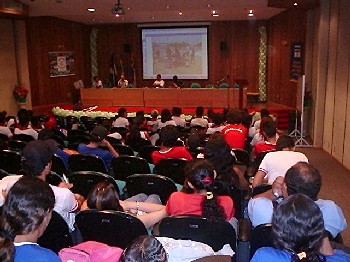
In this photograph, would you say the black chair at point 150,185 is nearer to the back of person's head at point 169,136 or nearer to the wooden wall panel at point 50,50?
the back of person's head at point 169,136

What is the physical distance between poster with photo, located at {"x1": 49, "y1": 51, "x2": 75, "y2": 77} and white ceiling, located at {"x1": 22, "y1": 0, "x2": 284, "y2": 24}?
146cm

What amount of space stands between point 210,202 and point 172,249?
0.72m

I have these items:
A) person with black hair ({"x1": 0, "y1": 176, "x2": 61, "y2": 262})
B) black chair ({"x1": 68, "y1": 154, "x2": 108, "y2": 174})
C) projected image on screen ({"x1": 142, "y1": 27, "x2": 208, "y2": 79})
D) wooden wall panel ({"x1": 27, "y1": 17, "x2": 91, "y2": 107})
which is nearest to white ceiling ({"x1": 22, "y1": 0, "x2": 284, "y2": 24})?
wooden wall panel ({"x1": 27, "y1": 17, "x2": 91, "y2": 107})

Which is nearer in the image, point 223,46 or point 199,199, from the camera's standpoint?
point 199,199

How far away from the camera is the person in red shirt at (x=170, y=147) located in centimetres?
493

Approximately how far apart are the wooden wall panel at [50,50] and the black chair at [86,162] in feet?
37.0

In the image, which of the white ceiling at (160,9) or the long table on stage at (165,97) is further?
the long table on stage at (165,97)

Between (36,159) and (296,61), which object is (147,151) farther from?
(296,61)

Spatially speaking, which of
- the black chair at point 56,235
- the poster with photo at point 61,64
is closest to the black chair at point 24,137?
the black chair at point 56,235

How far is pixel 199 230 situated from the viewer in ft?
8.82

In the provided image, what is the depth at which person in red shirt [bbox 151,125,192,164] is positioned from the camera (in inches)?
194

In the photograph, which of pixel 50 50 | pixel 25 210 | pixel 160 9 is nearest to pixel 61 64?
pixel 50 50

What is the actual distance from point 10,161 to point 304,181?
12.9 ft

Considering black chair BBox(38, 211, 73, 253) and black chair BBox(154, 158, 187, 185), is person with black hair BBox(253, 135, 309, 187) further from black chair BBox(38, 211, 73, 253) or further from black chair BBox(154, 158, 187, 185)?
black chair BBox(38, 211, 73, 253)
